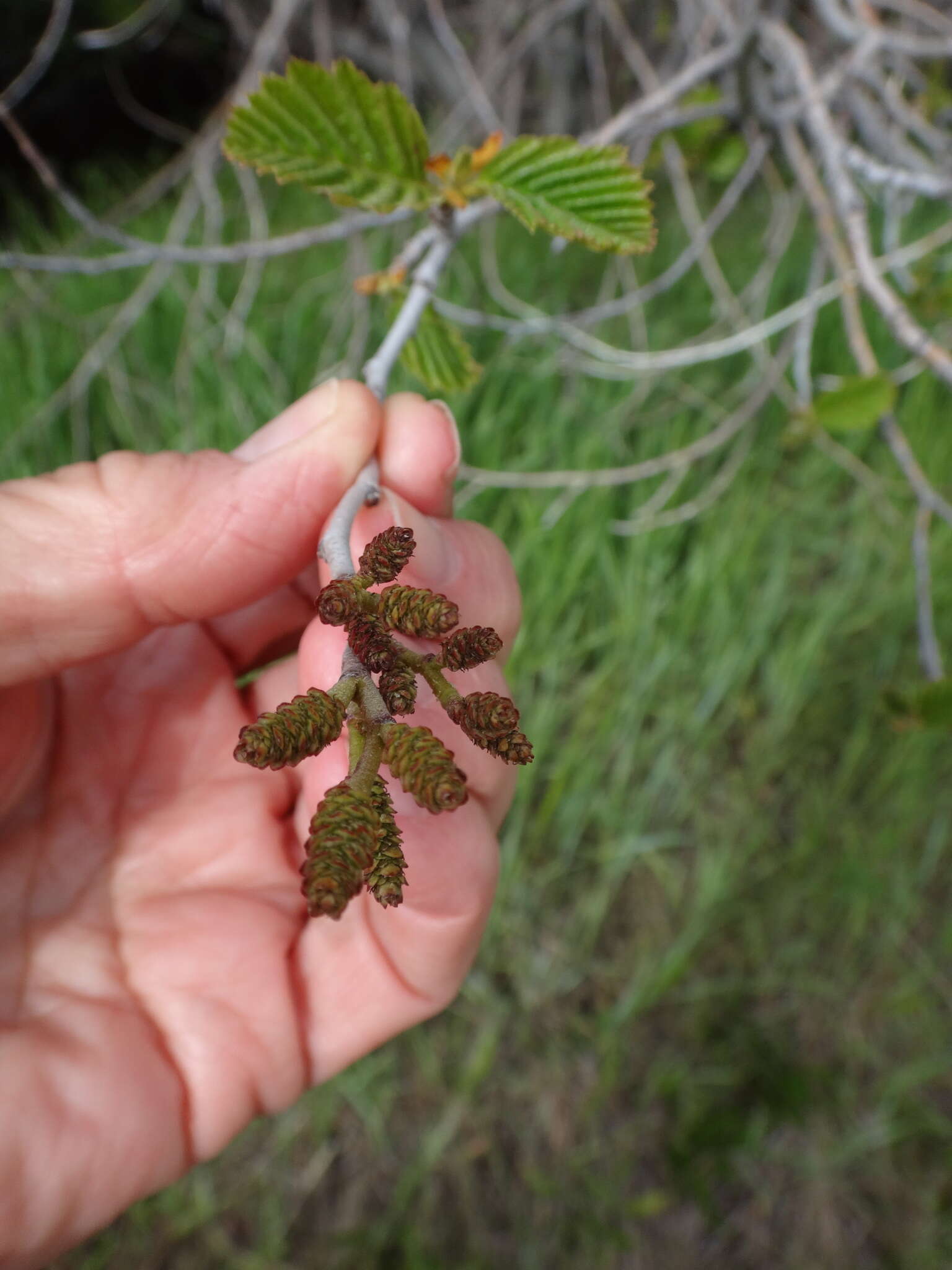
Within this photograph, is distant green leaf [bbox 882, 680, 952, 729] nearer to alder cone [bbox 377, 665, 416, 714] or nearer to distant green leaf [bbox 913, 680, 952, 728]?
distant green leaf [bbox 913, 680, 952, 728]

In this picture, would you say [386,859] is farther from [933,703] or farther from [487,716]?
[933,703]

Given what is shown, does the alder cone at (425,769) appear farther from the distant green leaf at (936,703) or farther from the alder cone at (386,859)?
the distant green leaf at (936,703)

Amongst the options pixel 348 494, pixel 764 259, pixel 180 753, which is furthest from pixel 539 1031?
pixel 764 259

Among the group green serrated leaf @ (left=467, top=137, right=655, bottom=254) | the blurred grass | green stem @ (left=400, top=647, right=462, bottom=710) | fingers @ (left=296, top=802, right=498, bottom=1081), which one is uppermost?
green serrated leaf @ (left=467, top=137, right=655, bottom=254)

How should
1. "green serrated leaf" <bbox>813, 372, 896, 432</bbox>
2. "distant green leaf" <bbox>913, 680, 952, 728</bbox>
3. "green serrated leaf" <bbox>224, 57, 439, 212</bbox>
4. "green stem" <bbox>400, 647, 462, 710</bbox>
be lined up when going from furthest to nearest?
1. "green serrated leaf" <bbox>813, 372, 896, 432</bbox>
2. "distant green leaf" <bbox>913, 680, 952, 728</bbox>
3. "green serrated leaf" <bbox>224, 57, 439, 212</bbox>
4. "green stem" <bbox>400, 647, 462, 710</bbox>

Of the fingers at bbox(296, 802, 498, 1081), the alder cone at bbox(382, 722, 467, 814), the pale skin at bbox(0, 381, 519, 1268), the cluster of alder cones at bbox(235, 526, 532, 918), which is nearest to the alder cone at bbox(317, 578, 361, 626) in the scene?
the cluster of alder cones at bbox(235, 526, 532, 918)

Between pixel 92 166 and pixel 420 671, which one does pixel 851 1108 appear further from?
pixel 92 166
